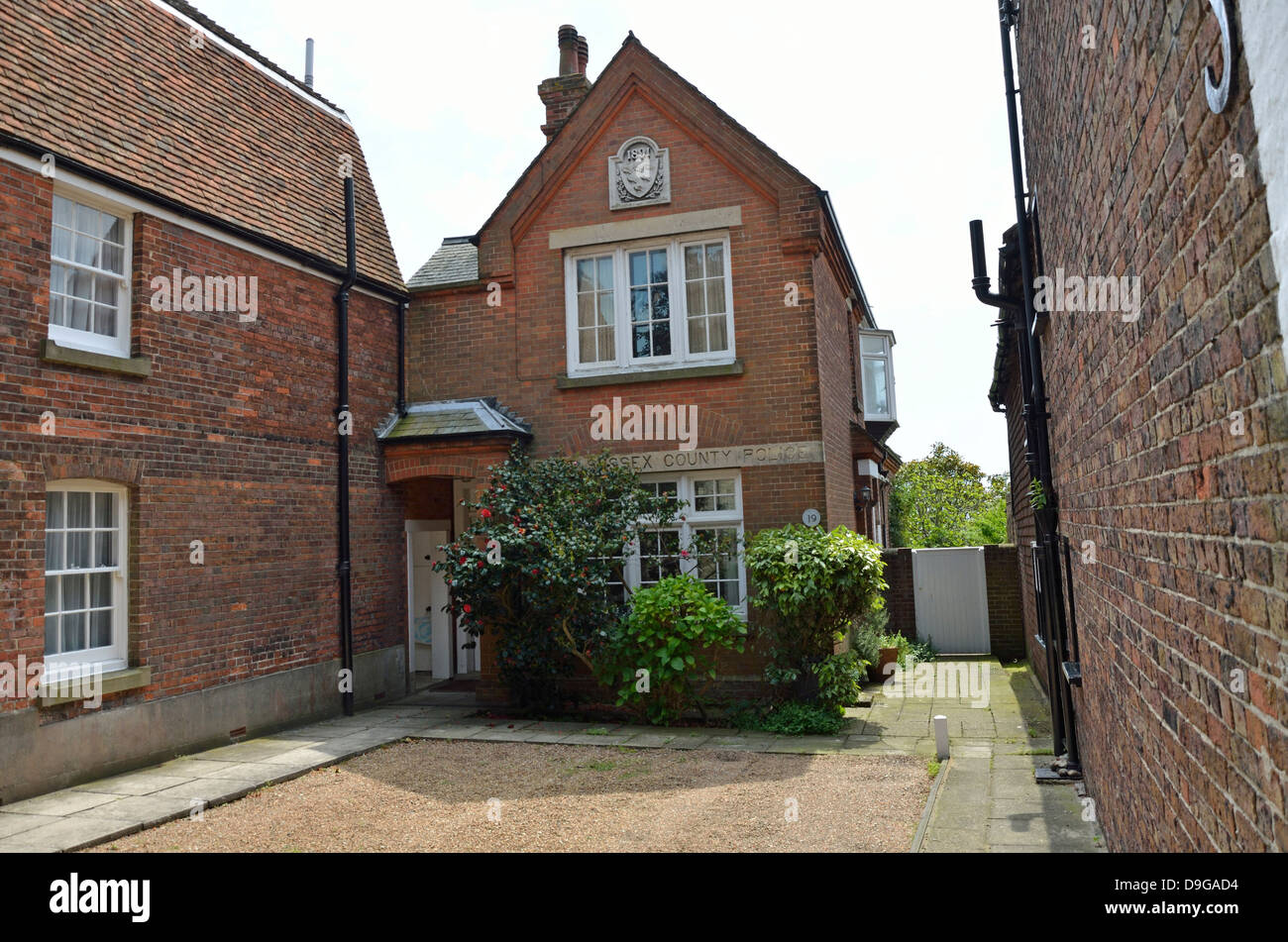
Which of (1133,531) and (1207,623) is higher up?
(1133,531)

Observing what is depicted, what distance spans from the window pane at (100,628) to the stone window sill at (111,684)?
0.37 meters

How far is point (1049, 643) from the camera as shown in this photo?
7.89 m

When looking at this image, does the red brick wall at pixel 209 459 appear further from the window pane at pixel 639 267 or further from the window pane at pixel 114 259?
the window pane at pixel 639 267

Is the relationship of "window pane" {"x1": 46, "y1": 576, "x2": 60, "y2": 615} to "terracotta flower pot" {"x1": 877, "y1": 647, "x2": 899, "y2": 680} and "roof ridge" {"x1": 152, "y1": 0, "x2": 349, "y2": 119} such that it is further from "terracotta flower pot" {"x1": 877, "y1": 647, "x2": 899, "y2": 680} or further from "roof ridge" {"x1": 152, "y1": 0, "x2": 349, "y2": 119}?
"terracotta flower pot" {"x1": 877, "y1": 647, "x2": 899, "y2": 680}

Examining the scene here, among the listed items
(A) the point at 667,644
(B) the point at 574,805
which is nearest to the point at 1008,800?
(B) the point at 574,805

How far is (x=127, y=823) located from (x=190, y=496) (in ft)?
13.0

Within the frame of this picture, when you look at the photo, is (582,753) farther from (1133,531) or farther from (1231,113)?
(1231,113)

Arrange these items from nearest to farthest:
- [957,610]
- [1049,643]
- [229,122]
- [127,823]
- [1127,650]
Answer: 1. [1127,650]
2. [127,823]
3. [1049,643]
4. [229,122]
5. [957,610]

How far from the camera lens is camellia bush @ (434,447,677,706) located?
11.1 meters

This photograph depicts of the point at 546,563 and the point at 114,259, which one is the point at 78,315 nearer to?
the point at 114,259

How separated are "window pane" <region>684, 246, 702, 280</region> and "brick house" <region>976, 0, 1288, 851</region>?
7847mm

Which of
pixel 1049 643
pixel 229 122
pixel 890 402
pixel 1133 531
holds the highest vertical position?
pixel 229 122

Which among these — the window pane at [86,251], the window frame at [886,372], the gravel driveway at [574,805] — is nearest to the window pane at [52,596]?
the gravel driveway at [574,805]

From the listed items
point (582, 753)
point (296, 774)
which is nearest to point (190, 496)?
point (296, 774)
